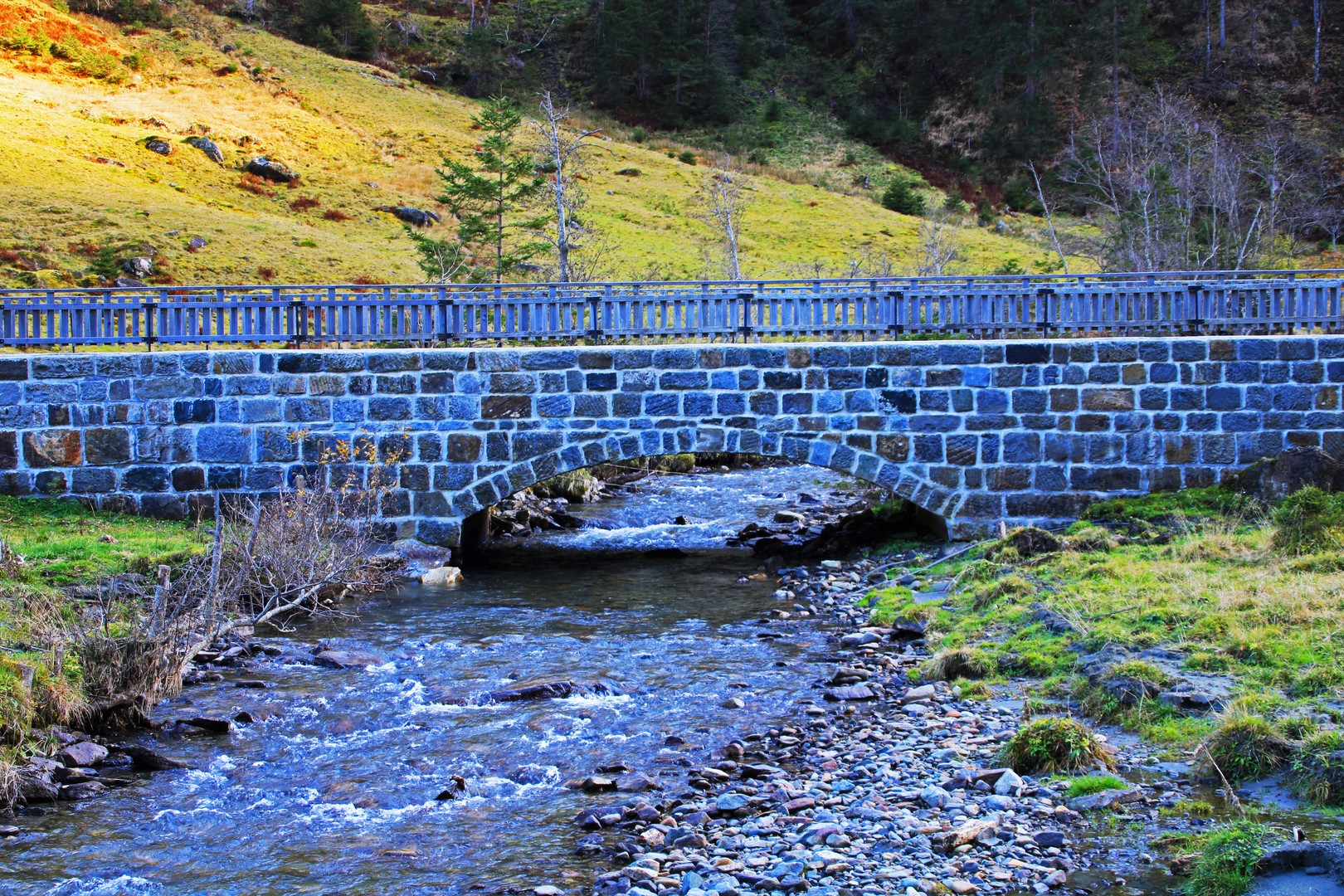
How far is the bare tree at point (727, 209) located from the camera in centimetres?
3965

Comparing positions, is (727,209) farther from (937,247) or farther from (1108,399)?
(1108,399)

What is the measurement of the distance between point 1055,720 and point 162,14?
222ft

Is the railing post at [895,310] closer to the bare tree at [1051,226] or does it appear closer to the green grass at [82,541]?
the green grass at [82,541]

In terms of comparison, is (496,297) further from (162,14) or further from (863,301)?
(162,14)

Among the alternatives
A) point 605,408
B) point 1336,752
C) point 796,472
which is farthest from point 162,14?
point 1336,752

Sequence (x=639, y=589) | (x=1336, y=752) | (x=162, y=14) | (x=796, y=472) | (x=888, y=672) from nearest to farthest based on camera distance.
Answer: (x=1336, y=752) → (x=888, y=672) → (x=639, y=589) → (x=796, y=472) → (x=162, y=14)

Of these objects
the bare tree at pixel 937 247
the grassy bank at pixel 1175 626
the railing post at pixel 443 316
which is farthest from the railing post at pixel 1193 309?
the bare tree at pixel 937 247

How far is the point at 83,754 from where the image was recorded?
823 centimetres

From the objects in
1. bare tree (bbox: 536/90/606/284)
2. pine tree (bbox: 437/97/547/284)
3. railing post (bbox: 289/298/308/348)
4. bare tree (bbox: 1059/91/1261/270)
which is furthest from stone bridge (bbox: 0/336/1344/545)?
pine tree (bbox: 437/97/547/284)

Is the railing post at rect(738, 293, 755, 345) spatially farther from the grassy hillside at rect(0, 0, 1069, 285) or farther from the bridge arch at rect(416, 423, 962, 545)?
the grassy hillside at rect(0, 0, 1069, 285)

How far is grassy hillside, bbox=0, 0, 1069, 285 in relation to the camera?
121ft

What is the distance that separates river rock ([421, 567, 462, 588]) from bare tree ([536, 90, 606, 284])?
6.42 meters

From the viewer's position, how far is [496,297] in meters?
16.8

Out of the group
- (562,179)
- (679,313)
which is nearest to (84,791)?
(679,313)
